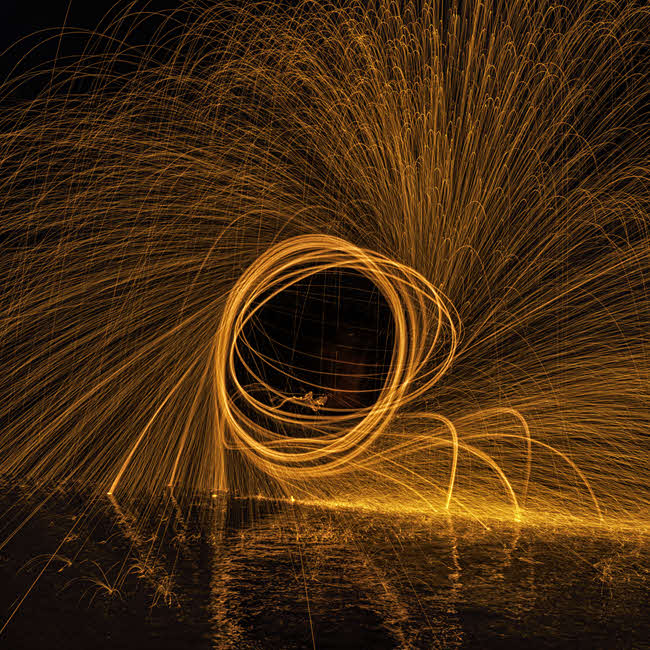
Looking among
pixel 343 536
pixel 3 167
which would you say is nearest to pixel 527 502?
pixel 343 536

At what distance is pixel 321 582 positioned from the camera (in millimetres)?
6617

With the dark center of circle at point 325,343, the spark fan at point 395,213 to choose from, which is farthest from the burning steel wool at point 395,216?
the dark center of circle at point 325,343

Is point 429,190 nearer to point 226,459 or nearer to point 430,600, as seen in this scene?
point 226,459

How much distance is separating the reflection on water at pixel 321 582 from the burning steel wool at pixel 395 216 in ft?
5.22

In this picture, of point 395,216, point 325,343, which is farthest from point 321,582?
point 325,343

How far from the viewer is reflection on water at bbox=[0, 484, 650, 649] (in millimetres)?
5477

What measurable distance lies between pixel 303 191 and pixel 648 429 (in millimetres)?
6566

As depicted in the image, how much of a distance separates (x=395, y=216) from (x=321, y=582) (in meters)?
6.85

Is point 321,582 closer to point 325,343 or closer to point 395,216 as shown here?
point 395,216

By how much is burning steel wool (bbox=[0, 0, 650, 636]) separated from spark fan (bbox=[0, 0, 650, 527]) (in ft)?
0.13

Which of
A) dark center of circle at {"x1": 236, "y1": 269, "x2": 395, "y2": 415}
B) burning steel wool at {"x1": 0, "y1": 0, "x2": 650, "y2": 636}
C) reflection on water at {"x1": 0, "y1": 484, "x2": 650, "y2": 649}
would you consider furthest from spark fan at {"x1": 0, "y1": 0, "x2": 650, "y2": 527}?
dark center of circle at {"x1": 236, "y1": 269, "x2": 395, "y2": 415}

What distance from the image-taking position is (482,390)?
13617 mm

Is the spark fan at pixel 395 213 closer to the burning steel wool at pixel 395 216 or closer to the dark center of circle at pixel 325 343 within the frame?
the burning steel wool at pixel 395 216

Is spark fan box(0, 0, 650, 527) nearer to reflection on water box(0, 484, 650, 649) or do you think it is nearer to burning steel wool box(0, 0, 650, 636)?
burning steel wool box(0, 0, 650, 636)
